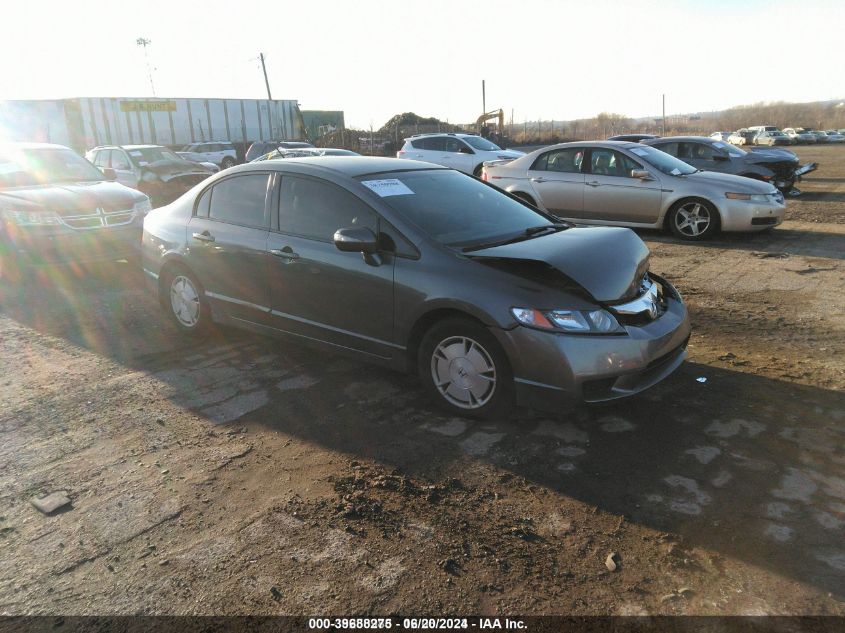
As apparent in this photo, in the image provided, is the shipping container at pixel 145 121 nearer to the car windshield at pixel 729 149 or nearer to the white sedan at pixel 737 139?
the car windshield at pixel 729 149

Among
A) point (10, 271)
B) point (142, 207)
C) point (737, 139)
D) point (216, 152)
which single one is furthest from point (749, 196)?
point (737, 139)

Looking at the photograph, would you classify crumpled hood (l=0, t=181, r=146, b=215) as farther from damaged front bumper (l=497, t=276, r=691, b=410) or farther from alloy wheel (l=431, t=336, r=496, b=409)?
damaged front bumper (l=497, t=276, r=691, b=410)

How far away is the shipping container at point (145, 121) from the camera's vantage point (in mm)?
30938

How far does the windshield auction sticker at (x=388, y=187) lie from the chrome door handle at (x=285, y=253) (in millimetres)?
762

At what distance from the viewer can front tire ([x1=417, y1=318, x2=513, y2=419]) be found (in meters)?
3.78

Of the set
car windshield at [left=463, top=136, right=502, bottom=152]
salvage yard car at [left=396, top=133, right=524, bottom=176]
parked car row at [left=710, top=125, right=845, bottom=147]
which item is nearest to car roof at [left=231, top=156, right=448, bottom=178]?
salvage yard car at [left=396, top=133, right=524, bottom=176]

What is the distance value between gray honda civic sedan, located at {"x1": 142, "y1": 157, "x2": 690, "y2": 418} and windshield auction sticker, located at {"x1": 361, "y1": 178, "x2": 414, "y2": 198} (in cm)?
2

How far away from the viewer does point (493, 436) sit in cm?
377

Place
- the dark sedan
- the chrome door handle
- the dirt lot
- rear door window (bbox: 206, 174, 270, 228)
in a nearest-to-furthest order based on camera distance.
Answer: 1. the dirt lot
2. the chrome door handle
3. rear door window (bbox: 206, 174, 270, 228)
4. the dark sedan

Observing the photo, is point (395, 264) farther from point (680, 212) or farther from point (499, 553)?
point (680, 212)

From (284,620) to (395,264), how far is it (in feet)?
7.74

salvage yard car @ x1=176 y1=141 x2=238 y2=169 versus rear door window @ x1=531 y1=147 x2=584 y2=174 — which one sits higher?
salvage yard car @ x1=176 y1=141 x2=238 y2=169

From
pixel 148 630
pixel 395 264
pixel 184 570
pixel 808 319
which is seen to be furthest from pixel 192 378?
pixel 808 319

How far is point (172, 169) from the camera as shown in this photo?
50.8 feet
